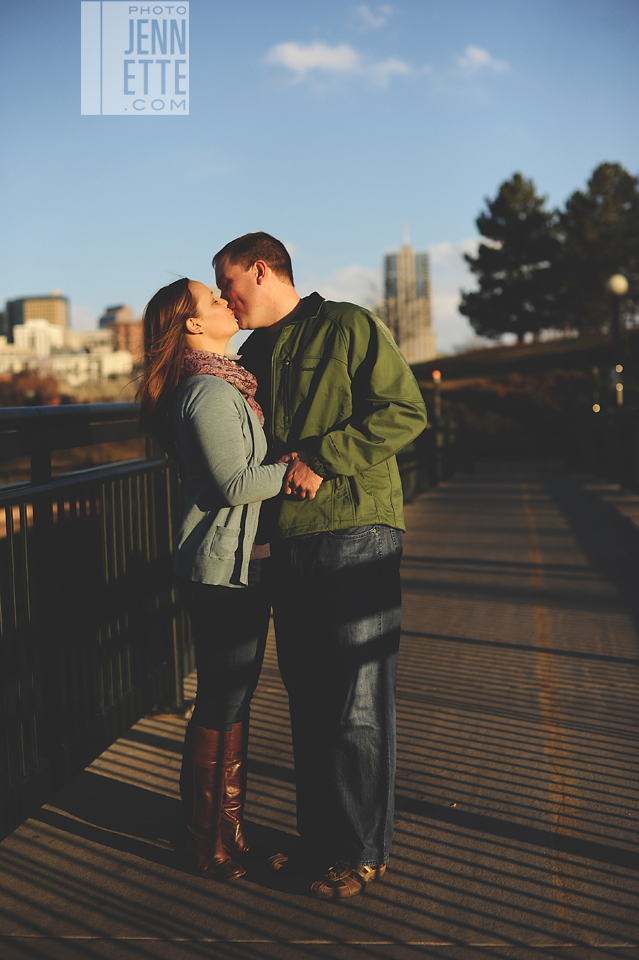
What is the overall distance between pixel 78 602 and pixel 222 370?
4.06 ft

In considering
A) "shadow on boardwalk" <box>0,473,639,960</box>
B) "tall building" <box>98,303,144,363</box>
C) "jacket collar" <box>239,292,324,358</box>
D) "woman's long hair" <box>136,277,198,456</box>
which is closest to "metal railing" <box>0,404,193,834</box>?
"shadow on boardwalk" <box>0,473,639,960</box>

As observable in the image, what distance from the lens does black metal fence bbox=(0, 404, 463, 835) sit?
2936mm

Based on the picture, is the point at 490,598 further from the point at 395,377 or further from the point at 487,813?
the point at 395,377

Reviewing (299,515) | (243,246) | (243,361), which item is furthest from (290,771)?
(243,246)

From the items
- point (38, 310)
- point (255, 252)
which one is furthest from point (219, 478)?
point (38, 310)

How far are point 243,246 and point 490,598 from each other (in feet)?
15.9

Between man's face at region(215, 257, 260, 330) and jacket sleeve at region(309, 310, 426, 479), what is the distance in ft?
1.07

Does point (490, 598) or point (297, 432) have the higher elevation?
point (297, 432)

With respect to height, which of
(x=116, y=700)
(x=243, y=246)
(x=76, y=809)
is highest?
(x=243, y=246)

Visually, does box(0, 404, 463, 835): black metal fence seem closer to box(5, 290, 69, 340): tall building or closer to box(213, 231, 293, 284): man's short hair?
box(213, 231, 293, 284): man's short hair

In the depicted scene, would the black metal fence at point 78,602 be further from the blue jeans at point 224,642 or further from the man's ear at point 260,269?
the man's ear at point 260,269

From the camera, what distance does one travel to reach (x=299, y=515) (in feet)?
8.87

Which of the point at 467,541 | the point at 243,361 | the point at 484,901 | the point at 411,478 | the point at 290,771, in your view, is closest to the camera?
the point at 484,901

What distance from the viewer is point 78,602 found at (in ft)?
11.2
